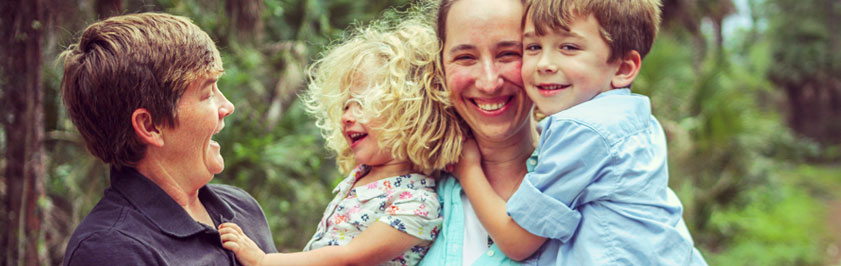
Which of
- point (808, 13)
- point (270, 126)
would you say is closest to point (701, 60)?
point (270, 126)

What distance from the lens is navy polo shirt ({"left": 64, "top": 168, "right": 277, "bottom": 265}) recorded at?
158 centimetres

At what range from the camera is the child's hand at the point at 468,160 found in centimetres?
222

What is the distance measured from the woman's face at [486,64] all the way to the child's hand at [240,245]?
A: 2.62 feet

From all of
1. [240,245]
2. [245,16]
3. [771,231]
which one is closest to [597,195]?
[240,245]

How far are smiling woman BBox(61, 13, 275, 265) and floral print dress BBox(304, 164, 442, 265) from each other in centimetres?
42

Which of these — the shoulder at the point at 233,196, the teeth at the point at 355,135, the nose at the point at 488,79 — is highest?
the nose at the point at 488,79

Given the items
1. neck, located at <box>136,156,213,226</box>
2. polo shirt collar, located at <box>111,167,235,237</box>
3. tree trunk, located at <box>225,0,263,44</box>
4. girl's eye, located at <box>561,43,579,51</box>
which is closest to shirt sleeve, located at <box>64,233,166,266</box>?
polo shirt collar, located at <box>111,167,235,237</box>

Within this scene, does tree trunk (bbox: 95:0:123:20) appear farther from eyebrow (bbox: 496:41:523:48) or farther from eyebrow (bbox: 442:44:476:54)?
eyebrow (bbox: 496:41:523:48)

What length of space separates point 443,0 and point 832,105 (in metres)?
23.4

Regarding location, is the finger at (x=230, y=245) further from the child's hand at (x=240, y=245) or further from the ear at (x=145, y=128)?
the ear at (x=145, y=128)

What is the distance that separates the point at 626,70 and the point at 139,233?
A: 5.02 ft

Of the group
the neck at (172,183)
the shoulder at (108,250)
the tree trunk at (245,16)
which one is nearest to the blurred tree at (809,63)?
the tree trunk at (245,16)

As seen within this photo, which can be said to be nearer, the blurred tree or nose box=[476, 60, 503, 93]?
nose box=[476, 60, 503, 93]

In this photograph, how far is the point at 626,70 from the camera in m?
2.15
